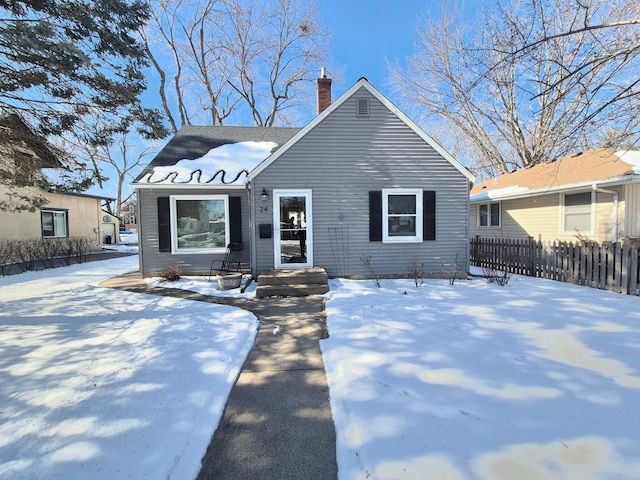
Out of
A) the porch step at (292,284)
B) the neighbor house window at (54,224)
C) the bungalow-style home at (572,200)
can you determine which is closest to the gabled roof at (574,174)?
the bungalow-style home at (572,200)

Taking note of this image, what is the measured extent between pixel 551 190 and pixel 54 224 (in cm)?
2194

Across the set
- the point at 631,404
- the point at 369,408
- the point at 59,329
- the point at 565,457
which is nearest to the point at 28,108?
the point at 59,329

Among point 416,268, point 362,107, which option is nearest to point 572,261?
point 416,268

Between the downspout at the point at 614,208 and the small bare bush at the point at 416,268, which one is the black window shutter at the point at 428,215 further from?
the downspout at the point at 614,208

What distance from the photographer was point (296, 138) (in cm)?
859

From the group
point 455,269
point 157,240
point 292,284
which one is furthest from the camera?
point 157,240

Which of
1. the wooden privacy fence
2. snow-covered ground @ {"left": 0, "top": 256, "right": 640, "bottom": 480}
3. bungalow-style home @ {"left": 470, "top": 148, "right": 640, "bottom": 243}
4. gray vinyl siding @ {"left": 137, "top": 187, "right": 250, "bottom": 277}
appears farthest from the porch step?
bungalow-style home @ {"left": 470, "top": 148, "right": 640, "bottom": 243}

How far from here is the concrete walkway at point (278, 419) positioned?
87.6 inches

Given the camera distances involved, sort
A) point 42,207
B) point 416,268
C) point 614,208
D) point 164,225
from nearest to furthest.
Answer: point 416,268 < point 164,225 < point 614,208 < point 42,207

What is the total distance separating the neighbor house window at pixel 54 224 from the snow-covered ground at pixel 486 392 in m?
17.1

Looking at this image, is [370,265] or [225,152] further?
[225,152]

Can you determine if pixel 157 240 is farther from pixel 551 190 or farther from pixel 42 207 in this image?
pixel 551 190

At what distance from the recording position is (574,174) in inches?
432

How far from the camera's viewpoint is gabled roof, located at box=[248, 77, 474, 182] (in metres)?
8.53
